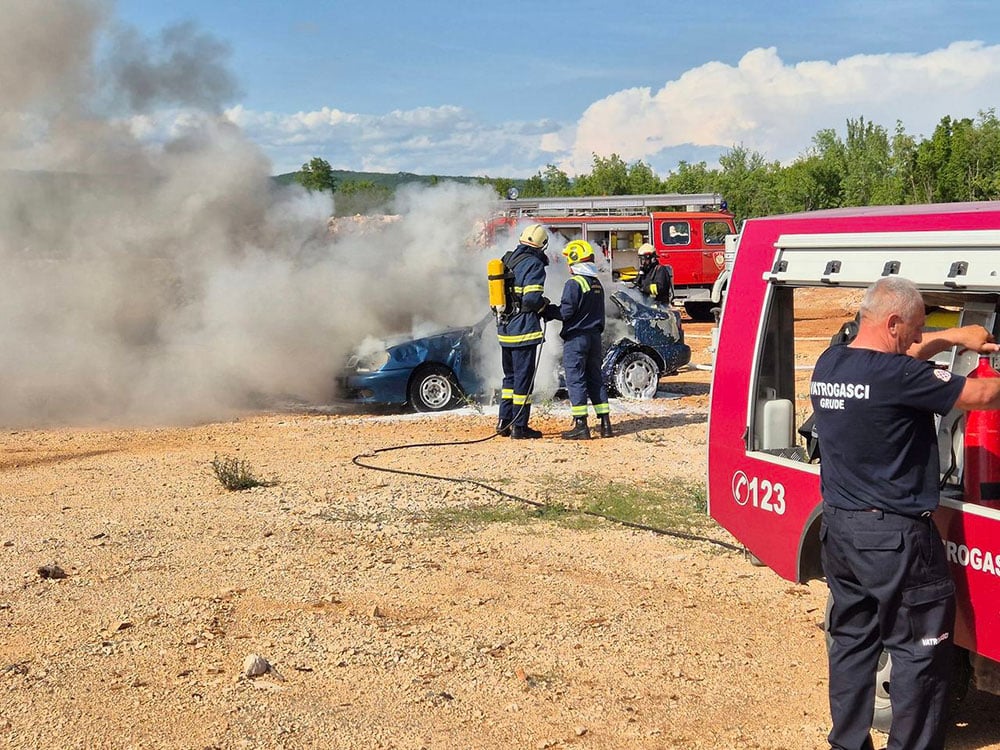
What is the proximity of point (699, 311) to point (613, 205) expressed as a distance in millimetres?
3422

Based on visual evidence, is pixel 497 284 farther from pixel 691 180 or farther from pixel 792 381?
pixel 691 180

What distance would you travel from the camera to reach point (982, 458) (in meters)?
4.02

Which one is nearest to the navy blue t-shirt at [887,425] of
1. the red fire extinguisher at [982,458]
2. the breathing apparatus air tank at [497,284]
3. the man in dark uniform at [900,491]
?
the man in dark uniform at [900,491]

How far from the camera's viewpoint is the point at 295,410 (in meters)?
13.8

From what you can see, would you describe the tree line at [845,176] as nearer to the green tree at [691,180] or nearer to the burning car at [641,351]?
the green tree at [691,180]

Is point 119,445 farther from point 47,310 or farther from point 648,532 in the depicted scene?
point 648,532

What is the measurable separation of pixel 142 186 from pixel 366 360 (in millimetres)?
3971

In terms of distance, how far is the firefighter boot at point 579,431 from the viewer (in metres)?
11.2

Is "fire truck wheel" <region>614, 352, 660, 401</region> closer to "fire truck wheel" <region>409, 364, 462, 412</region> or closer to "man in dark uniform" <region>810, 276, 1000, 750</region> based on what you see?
"fire truck wheel" <region>409, 364, 462, 412</region>

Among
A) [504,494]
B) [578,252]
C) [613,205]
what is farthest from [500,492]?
[613,205]

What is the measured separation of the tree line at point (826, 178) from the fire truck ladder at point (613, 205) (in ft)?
8.21

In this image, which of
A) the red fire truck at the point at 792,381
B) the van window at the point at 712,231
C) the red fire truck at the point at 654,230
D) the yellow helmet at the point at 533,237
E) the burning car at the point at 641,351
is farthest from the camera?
the van window at the point at 712,231

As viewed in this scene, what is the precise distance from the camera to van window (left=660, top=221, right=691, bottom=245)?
26125 mm

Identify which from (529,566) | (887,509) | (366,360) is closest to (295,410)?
(366,360)
